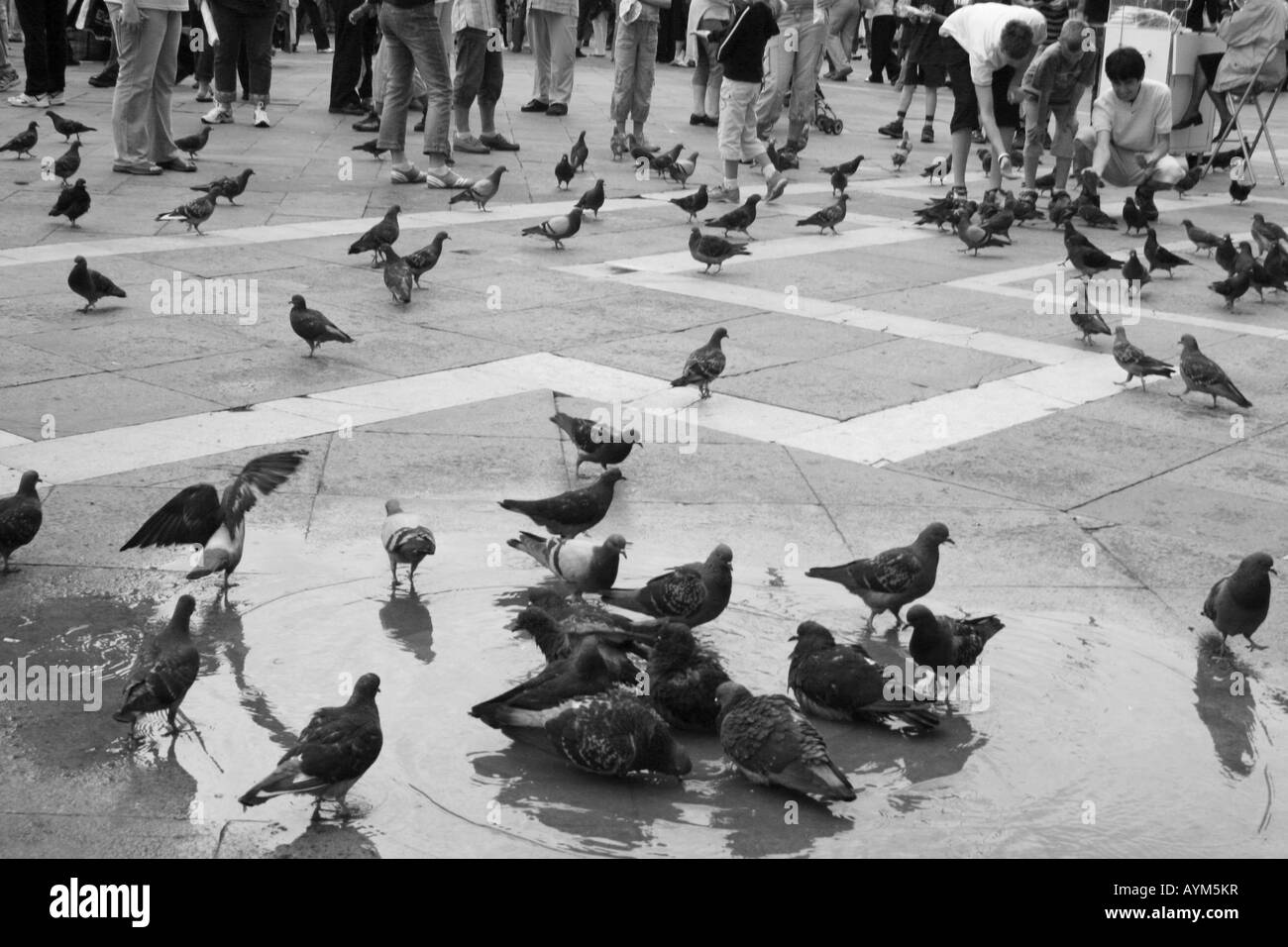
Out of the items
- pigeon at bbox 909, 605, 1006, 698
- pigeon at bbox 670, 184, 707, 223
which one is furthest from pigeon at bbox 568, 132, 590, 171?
pigeon at bbox 909, 605, 1006, 698

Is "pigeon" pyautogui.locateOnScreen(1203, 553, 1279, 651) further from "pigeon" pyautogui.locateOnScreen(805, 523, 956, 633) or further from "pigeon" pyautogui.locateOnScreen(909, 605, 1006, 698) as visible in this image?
"pigeon" pyautogui.locateOnScreen(805, 523, 956, 633)

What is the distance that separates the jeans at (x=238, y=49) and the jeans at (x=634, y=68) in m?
4.10

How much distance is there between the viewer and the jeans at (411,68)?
14.1 m

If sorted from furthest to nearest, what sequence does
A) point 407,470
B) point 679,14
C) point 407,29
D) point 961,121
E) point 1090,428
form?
point 679,14 → point 961,121 → point 407,29 → point 1090,428 → point 407,470

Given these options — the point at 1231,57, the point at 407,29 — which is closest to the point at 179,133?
the point at 407,29

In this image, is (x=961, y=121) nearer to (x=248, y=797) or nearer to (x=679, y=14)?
(x=248, y=797)

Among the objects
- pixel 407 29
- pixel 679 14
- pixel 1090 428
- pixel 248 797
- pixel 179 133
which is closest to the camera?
pixel 248 797

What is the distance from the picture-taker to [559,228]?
12922 mm

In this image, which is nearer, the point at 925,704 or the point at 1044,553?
the point at 925,704

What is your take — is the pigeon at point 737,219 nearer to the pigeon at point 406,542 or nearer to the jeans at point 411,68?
the jeans at point 411,68

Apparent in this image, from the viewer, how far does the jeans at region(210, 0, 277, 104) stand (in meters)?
17.0

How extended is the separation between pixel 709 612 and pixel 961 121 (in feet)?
37.1

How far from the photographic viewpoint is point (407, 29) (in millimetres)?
14156

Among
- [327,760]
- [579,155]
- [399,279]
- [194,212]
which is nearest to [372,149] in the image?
[579,155]
